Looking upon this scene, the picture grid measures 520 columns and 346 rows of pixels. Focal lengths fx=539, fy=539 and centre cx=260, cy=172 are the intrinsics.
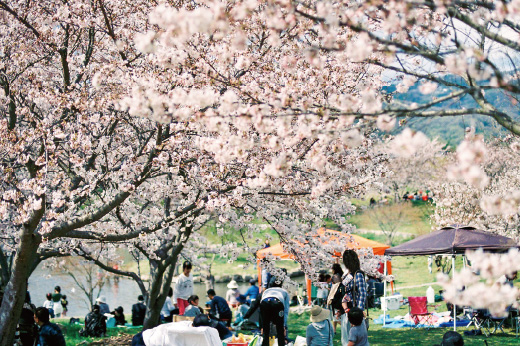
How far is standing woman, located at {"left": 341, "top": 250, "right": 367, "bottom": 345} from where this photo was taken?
7066 mm

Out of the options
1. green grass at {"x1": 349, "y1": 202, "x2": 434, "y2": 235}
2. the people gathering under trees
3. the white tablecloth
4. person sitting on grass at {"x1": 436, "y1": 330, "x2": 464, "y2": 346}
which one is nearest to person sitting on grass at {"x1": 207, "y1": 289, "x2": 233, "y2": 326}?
the people gathering under trees

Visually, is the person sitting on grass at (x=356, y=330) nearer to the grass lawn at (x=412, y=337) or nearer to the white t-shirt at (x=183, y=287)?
the grass lawn at (x=412, y=337)

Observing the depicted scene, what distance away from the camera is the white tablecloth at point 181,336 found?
6.59 metres

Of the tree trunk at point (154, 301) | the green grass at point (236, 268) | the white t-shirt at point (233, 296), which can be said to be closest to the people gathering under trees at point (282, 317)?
the tree trunk at point (154, 301)

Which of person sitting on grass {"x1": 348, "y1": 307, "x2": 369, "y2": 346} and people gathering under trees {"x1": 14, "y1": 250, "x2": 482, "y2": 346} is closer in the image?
person sitting on grass {"x1": 348, "y1": 307, "x2": 369, "y2": 346}

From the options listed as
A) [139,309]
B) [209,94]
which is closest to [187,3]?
[209,94]

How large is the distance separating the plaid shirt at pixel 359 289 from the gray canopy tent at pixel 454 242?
4.25m

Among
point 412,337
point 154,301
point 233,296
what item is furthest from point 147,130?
point 233,296

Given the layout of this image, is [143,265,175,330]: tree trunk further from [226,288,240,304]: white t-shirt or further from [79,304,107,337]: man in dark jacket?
[226,288,240,304]: white t-shirt

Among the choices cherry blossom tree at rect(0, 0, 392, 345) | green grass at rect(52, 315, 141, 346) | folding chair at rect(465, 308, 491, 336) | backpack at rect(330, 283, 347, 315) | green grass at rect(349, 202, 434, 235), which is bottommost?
green grass at rect(52, 315, 141, 346)

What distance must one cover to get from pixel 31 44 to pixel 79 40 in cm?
75

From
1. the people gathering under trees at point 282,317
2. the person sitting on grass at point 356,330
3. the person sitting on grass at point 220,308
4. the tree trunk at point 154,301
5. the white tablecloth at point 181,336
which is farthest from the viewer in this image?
the person sitting on grass at point 220,308

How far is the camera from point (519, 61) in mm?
3840

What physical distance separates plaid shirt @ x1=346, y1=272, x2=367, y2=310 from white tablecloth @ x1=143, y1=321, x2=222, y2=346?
6.15 feet
